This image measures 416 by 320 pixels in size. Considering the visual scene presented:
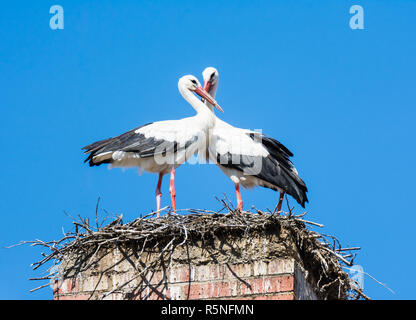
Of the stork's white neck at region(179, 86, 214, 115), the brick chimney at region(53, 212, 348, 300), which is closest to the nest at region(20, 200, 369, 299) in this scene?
the brick chimney at region(53, 212, 348, 300)

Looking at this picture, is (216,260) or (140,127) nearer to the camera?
(216,260)

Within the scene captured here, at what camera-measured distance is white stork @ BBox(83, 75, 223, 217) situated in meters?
9.59

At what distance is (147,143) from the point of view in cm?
962

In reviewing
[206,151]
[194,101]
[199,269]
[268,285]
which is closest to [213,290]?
[199,269]

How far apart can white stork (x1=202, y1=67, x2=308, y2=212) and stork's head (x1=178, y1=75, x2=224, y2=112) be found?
1.78 feet

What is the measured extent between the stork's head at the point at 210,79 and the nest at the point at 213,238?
375 cm

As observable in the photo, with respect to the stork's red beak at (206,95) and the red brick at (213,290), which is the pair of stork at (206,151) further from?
the red brick at (213,290)

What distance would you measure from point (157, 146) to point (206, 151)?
773 millimetres

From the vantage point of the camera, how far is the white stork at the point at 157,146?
959 centimetres

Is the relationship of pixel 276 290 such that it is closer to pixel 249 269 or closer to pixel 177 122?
pixel 249 269

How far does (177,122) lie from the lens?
9961 millimetres

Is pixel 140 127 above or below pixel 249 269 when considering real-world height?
above
